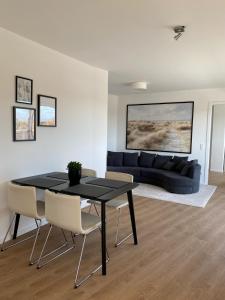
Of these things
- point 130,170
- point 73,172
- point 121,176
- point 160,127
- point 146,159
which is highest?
point 160,127

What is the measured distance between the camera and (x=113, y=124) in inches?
318

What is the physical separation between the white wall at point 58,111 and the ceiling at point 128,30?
20cm

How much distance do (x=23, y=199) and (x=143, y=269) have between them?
4.84ft

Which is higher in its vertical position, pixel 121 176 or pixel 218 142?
pixel 218 142

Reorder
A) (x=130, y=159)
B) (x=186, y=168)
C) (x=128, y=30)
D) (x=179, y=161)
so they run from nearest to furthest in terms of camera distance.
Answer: (x=128, y=30) < (x=186, y=168) < (x=179, y=161) < (x=130, y=159)

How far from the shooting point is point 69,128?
159 inches

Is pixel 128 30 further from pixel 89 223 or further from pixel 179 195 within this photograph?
pixel 179 195

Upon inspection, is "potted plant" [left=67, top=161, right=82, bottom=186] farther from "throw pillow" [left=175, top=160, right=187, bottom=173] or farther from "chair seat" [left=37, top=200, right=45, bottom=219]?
"throw pillow" [left=175, top=160, right=187, bottom=173]

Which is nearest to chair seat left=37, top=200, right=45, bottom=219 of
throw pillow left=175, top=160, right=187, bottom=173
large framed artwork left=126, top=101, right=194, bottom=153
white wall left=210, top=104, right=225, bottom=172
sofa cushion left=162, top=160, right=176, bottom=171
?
throw pillow left=175, top=160, right=187, bottom=173

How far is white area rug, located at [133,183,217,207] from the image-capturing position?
16.7 feet

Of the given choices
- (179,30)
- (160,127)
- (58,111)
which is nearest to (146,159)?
(160,127)

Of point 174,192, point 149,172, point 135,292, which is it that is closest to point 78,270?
point 135,292

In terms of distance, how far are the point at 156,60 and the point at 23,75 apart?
2.04m

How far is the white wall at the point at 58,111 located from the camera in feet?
9.91
